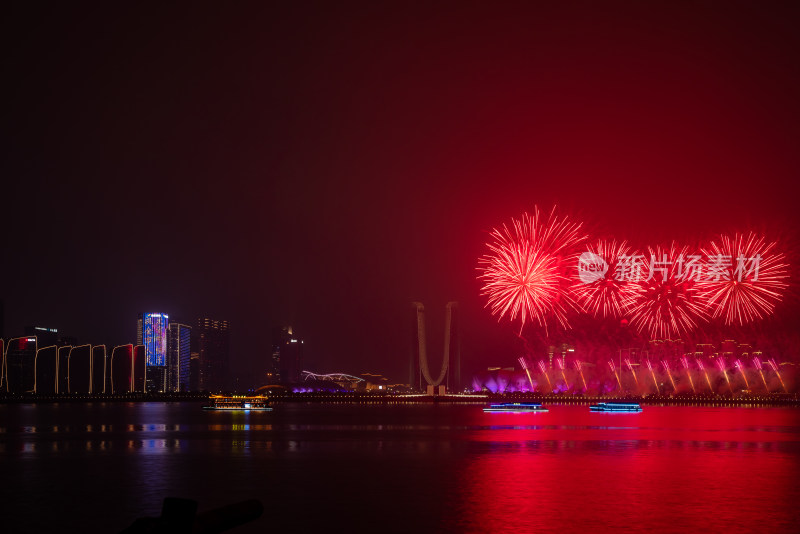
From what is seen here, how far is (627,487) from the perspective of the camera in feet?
108

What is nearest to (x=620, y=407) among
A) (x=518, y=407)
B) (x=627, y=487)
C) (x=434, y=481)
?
(x=518, y=407)

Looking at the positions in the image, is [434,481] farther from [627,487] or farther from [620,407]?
[620,407]

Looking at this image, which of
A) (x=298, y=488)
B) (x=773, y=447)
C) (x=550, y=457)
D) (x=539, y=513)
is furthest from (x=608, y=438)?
(x=539, y=513)

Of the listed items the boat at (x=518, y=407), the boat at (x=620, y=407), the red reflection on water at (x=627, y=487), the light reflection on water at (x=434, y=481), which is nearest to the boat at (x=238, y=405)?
the boat at (x=518, y=407)

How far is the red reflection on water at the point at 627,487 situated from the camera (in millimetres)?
24328

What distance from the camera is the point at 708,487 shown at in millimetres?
33062

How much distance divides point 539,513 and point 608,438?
39.5 meters

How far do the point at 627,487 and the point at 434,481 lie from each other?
6855 millimetres

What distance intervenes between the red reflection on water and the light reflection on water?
0.19 ft

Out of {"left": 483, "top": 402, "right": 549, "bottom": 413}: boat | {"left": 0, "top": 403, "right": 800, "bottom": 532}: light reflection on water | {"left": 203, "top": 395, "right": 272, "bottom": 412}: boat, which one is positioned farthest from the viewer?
{"left": 203, "top": 395, "right": 272, "bottom": 412}: boat

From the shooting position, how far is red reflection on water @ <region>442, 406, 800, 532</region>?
24.3 m

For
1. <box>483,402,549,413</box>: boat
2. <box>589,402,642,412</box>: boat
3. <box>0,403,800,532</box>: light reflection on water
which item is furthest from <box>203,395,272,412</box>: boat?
<box>0,403,800,532</box>: light reflection on water

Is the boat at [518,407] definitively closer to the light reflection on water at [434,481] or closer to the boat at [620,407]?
the boat at [620,407]

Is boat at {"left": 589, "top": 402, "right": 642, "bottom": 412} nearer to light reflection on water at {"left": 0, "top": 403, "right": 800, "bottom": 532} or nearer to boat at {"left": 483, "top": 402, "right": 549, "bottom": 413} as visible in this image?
boat at {"left": 483, "top": 402, "right": 549, "bottom": 413}
